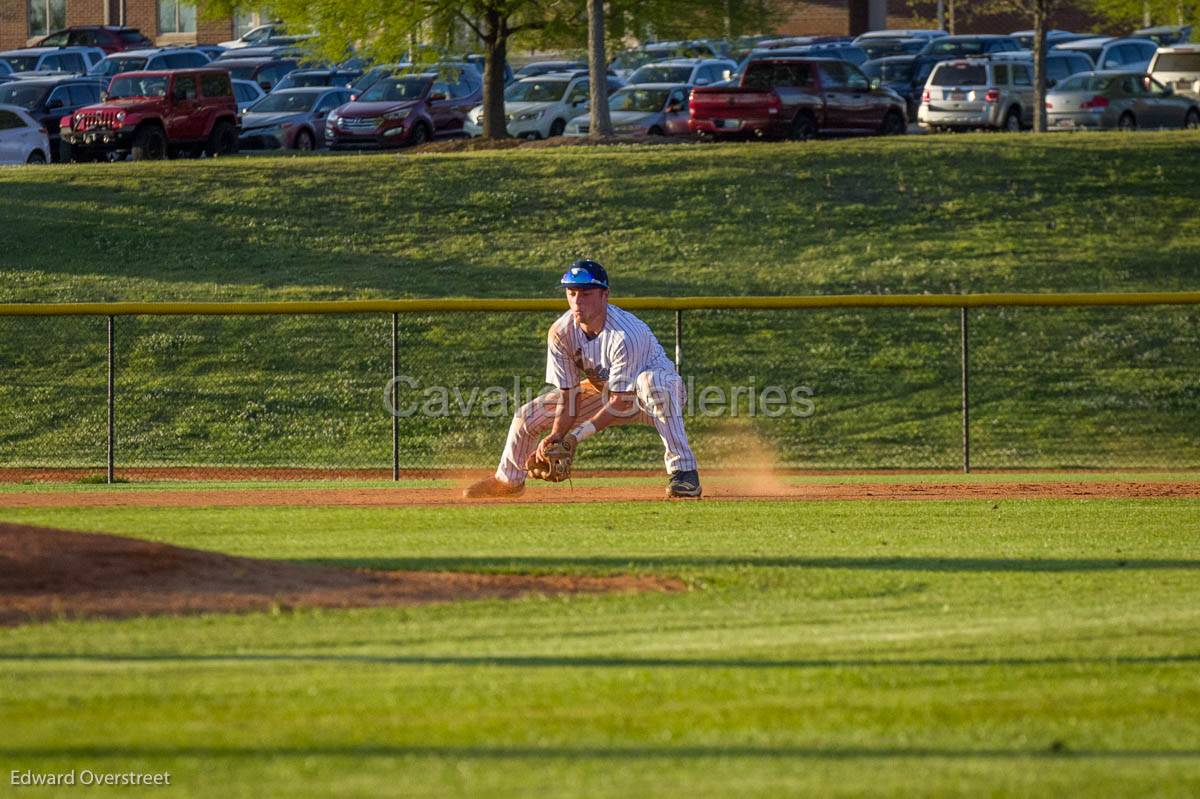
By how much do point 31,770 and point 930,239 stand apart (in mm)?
21705

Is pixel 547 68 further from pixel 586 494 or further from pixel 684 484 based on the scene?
pixel 684 484

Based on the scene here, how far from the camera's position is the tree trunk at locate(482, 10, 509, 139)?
32.6 metres

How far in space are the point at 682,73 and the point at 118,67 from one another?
17178mm

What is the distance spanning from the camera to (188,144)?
35125 millimetres

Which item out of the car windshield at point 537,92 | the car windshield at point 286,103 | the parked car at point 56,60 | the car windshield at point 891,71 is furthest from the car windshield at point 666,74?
the parked car at point 56,60

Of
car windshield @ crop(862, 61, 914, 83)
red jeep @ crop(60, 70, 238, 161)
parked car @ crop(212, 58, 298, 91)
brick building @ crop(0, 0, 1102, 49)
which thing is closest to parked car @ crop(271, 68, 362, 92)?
parked car @ crop(212, 58, 298, 91)

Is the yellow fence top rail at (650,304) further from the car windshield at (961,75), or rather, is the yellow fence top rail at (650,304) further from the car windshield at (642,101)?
the car windshield at (961,75)

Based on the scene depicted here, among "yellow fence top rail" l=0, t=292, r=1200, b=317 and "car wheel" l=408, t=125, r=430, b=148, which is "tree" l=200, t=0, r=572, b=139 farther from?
"yellow fence top rail" l=0, t=292, r=1200, b=317

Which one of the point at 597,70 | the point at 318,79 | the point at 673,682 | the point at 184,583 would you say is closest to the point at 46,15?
the point at 318,79

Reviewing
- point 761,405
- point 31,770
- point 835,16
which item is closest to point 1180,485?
point 761,405

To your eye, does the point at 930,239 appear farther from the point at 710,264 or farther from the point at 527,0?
the point at 527,0

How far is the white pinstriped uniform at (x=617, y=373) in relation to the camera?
39.3 feet

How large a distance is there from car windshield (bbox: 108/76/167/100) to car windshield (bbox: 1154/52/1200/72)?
2261 centimetres

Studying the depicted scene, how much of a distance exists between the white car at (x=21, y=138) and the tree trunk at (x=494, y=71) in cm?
898
